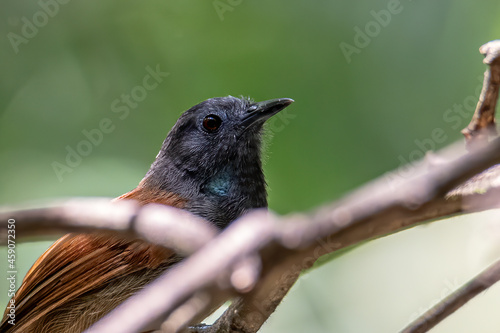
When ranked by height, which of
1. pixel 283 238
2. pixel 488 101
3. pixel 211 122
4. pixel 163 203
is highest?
pixel 211 122

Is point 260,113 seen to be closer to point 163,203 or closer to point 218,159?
point 218,159

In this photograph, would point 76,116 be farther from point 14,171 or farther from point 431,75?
point 431,75

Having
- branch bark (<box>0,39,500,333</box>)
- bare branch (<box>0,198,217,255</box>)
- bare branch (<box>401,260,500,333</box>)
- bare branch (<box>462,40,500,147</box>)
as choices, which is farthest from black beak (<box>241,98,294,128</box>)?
branch bark (<box>0,39,500,333</box>)

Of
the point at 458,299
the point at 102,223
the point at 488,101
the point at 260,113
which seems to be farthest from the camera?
the point at 260,113

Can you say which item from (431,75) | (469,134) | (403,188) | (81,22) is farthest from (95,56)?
(403,188)

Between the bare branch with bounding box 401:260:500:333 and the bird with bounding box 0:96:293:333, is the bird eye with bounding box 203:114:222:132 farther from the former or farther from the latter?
the bare branch with bounding box 401:260:500:333

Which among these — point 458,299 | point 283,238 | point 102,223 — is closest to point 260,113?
point 458,299
